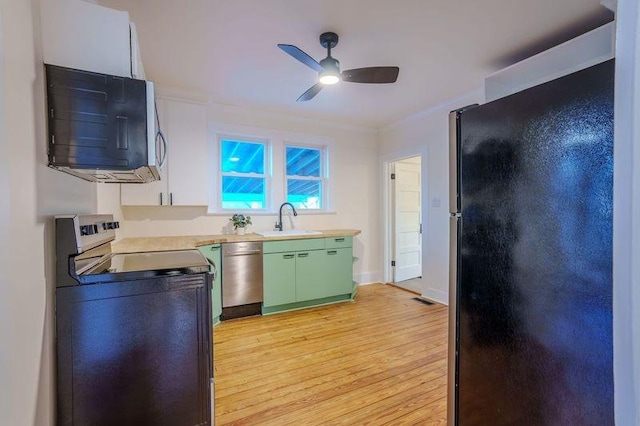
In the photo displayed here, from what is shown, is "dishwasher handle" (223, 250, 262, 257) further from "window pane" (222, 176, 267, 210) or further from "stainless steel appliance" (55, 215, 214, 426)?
"stainless steel appliance" (55, 215, 214, 426)

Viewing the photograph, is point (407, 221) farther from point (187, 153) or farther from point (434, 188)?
point (187, 153)

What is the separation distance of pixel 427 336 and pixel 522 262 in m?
2.00

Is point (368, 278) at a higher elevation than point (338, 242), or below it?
below

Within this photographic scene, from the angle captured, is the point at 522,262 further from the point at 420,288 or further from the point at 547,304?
the point at 420,288

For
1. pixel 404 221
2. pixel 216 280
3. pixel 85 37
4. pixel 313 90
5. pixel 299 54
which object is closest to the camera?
pixel 85 37

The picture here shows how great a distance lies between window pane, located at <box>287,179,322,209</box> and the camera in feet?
13.7

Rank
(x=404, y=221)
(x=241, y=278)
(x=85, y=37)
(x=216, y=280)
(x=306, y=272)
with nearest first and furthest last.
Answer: (x=85, y=37), (x=216, y=280), (x=241, y=278), (x=306, y=272), (x=404, y=221)

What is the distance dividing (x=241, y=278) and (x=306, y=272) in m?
0.75

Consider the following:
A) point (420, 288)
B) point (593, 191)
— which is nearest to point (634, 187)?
point (593, 191)

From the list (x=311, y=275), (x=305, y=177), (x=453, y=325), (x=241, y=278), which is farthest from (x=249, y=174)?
(x=453, y=325)

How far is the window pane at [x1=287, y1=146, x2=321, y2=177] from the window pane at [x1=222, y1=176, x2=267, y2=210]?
0.49 metres

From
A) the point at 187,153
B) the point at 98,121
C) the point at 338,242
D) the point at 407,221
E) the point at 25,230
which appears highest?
the point at 187,153

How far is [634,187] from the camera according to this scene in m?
0.45

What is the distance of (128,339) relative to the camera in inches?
48.5
